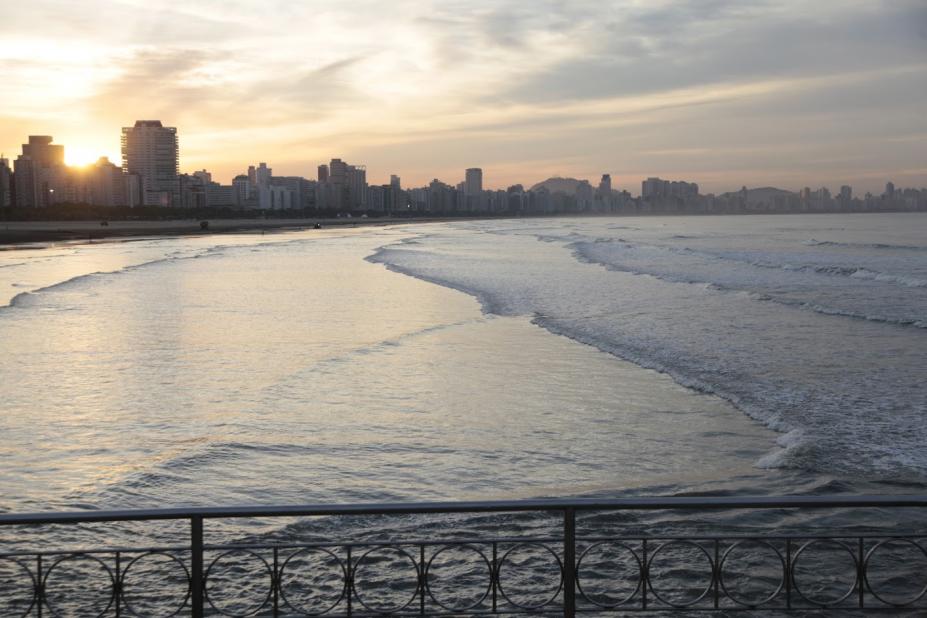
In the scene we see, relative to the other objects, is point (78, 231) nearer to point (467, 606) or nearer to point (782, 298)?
point (782, 298)

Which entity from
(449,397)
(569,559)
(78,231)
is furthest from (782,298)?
(78,231)

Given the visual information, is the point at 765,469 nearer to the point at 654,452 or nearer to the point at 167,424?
the point at 654,452

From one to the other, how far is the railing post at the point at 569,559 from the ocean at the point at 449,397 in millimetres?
3606

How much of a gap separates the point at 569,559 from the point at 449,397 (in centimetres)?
951

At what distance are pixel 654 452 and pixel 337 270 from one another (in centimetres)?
3506

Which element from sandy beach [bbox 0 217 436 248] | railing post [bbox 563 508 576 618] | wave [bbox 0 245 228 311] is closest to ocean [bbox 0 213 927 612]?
wave [bbox 0 245 228 311]

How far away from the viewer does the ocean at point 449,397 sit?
9320 millimetres

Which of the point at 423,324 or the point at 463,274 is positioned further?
the point at 463,274

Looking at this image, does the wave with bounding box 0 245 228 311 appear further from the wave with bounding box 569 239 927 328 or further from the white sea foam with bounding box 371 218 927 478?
the wave with bounding box 569 239 927 328

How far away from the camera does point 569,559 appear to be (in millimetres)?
4406

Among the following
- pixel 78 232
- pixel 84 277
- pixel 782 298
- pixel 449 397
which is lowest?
pixel 449 397

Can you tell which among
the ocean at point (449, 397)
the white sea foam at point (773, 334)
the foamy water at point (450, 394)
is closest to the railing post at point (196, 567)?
the ocean at point (449, 397)

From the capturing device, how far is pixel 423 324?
23.4 meters

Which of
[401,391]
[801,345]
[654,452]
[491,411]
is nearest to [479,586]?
[654,452]
